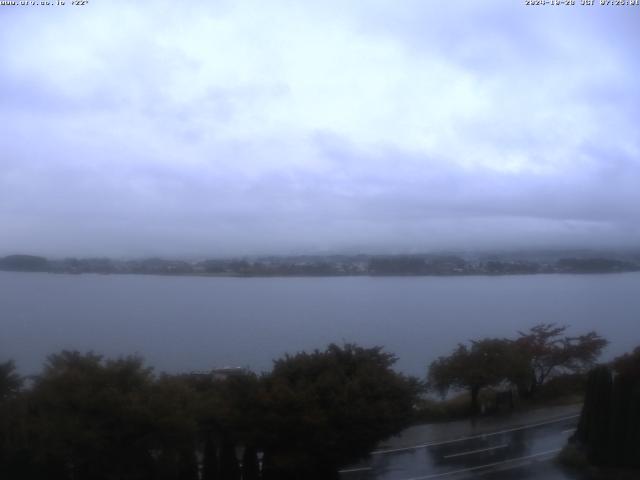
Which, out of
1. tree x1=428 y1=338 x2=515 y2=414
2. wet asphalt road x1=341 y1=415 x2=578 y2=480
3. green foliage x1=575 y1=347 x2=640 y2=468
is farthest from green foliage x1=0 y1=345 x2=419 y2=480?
tree x1=428 y1=338 x2=515 y2=414

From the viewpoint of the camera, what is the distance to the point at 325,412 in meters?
13.3

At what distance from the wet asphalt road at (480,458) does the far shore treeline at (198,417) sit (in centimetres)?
169

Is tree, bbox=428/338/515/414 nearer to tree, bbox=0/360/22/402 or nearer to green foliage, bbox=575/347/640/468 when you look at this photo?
green foliage, bbox=575/347/640/468

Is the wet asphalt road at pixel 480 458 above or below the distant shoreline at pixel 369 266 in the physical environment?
below

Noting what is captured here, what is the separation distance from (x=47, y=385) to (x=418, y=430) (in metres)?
10.9

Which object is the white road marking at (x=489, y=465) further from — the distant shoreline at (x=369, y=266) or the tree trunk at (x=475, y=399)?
the distant shoreline at (x=369, y=266)

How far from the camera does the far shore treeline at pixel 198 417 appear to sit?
11922 mm

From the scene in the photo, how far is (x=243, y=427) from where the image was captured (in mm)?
13477

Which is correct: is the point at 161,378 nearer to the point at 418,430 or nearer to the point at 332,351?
the point at 332,351

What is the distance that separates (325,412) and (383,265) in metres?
28.5

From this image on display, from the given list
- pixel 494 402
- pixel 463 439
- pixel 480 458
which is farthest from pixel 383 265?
pixel 480 458

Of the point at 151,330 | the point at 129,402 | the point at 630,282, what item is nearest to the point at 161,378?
the point at 129,402

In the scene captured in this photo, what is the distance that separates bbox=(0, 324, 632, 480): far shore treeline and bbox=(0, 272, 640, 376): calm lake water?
6.92m

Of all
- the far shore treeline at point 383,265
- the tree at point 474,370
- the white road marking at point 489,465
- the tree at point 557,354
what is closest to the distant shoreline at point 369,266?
the far shore treeline at point 383,265
